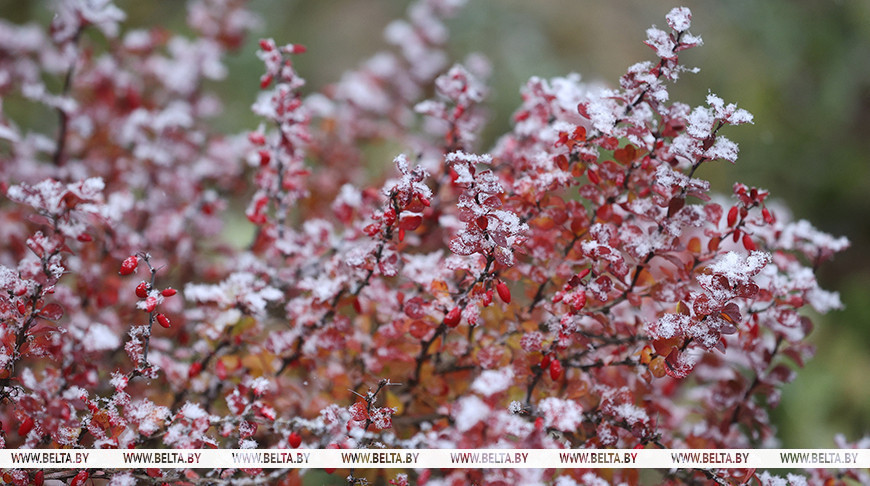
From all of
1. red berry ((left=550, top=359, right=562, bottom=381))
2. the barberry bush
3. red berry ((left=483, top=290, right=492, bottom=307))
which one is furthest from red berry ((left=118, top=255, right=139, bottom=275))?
red berry ((left=550, top=359, right=562, bottom=381))

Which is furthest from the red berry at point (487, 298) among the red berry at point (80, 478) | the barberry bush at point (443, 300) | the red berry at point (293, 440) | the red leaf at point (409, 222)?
the red berry at point (80, 478)

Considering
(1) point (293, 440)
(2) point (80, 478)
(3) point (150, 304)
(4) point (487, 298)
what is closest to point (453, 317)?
(4) point (487, 298)

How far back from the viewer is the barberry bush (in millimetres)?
772

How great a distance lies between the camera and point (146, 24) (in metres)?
2.49

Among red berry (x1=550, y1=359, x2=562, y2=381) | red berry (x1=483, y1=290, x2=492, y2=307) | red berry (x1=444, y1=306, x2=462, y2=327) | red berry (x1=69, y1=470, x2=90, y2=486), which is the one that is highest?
red berry (x1=483, y1=290, x2=492, y2=307)

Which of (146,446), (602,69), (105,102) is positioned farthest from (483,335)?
(602,69)

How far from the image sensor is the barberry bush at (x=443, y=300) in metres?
0.77

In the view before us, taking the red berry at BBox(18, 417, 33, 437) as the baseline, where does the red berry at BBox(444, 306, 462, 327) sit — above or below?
above

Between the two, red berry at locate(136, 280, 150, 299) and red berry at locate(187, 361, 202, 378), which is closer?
red berry at locate(136, 280, 150, 299)

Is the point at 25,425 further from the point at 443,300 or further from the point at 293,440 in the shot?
the point at 443,300

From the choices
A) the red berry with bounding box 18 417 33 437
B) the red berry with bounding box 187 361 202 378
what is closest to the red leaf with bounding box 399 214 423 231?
the red berry with bounding box 187 361 202 378

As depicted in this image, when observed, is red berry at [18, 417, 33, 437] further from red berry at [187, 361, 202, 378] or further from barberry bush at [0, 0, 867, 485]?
red berry at [187, 361, 202, 378]

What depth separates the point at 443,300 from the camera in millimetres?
825

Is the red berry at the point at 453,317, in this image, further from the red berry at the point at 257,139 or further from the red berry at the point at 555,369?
the red berry at the point at 257,139
